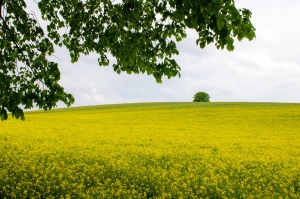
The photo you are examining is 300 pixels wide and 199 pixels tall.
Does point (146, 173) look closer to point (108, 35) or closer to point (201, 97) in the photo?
point (108, 35)

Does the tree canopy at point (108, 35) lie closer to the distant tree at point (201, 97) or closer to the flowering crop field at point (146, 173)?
the flowering crop field at point (146, 173)

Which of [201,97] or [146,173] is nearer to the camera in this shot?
[146,173]

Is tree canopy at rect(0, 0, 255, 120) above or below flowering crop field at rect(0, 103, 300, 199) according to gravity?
above

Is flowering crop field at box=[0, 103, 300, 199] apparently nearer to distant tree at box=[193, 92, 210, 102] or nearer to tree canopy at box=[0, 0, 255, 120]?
tree canopy at box=[0, 0, 255, 120]

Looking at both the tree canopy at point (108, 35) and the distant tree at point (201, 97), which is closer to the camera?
the tree canopy at point (108, 35)

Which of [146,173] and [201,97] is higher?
[201,97]

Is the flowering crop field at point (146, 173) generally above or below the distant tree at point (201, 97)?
below

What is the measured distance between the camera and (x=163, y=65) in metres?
7.85

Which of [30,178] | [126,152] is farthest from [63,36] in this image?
[126,152]

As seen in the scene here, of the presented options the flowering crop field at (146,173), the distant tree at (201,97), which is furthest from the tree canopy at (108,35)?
the distant tree at (201,97)

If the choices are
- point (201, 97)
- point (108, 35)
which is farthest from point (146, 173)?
point (201, 97)

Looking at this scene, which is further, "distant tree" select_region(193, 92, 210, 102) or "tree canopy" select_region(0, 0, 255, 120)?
"distant tree" select_region(193, 92, 210, 102)

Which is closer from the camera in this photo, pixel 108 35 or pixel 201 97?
pixel 108 35

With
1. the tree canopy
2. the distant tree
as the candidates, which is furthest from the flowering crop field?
the distant tree
